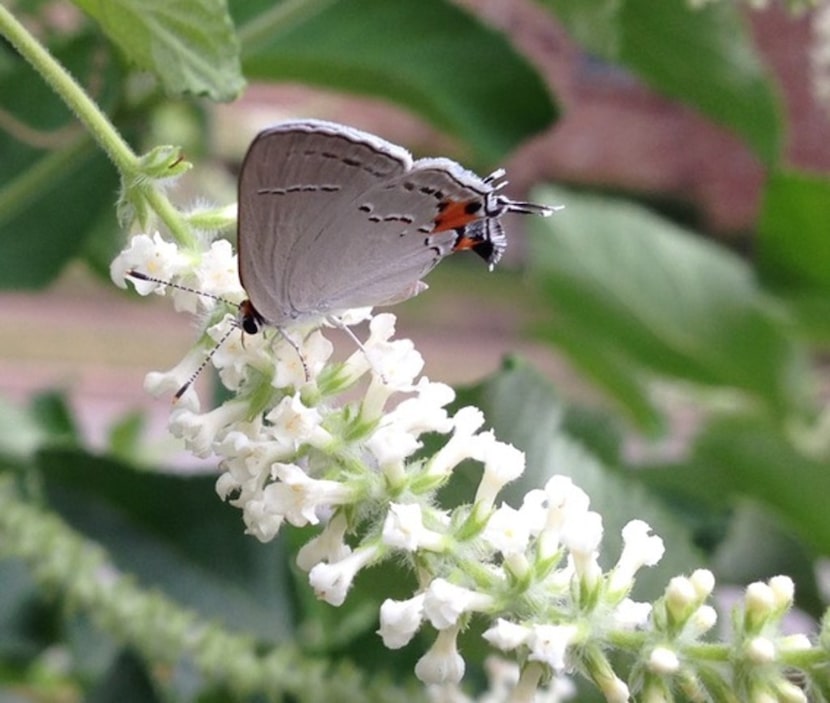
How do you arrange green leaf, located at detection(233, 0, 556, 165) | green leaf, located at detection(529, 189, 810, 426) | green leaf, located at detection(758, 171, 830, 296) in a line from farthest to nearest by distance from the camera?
1. green leaf, located at detection(529, 189, 810, 426)
2. green leaf, located at detection(758, 171, 830, 296)
3. green leaf, located at detection(233, 0, 556, 165)

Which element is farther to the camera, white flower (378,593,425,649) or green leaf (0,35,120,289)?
green leaf (0,35,120,289)

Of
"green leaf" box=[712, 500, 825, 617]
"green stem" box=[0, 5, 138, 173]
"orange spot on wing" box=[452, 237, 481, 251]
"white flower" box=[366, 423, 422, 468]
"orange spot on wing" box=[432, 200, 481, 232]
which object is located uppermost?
"green stem" box=[0, 5, 138, 173]

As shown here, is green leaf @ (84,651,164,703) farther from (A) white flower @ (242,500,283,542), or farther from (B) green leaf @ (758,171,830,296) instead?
(B) green leaf @ (758,171,830,296)

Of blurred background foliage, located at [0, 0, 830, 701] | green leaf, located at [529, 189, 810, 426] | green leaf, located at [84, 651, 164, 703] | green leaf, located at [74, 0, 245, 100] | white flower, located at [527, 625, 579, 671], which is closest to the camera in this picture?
white flower, located at [527, 625, 579, 671]

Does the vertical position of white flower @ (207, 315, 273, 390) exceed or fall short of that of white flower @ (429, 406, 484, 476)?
it exceeds it

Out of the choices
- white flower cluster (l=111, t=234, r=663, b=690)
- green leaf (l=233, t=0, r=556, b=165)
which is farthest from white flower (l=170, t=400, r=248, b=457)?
green leaf (l=233, t=0, r=556, b=165)

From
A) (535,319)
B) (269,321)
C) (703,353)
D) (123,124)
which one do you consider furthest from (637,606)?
(535,319)

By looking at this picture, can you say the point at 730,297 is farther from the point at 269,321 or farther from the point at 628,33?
the point at 269,321

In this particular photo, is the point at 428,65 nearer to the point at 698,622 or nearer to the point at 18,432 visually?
the point at 18,432

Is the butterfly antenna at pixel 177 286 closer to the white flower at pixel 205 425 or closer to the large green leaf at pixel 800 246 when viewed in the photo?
the white flower at pixel 205 425
